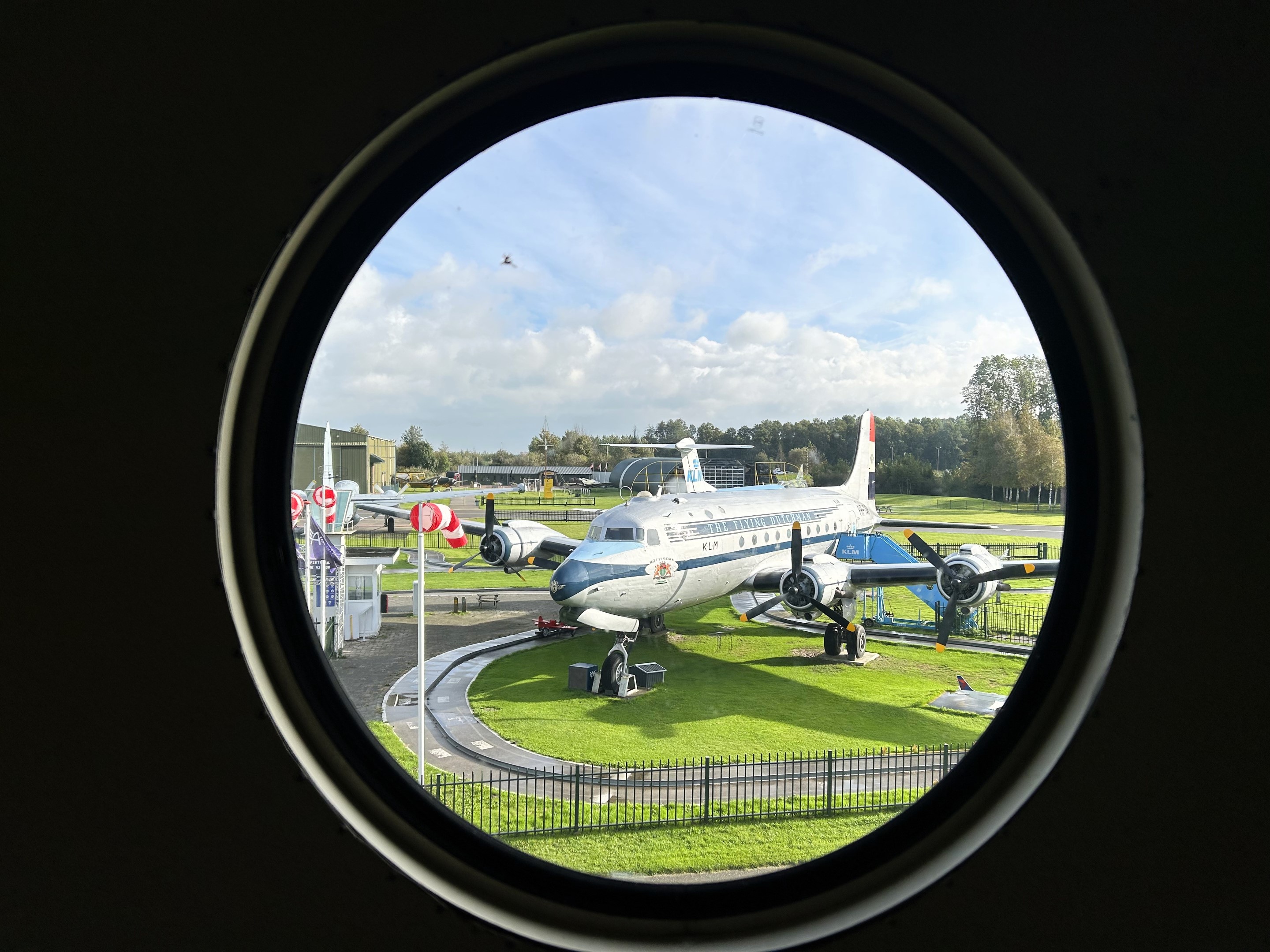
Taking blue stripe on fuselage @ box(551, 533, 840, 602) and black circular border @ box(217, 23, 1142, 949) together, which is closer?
black circular border @ box(217, 23, 1142, 949)

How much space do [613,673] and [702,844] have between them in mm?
3374

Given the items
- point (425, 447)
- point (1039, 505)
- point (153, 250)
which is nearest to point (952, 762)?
point (1039, 505)

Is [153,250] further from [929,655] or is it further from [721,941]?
[929,655]

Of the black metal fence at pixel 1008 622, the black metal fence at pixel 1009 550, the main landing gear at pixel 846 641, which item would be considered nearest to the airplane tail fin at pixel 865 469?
the black metal fence at pixel 1009 550

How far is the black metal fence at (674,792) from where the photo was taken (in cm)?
Answer: 495

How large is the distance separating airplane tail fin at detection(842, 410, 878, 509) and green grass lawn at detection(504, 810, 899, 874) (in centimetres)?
893

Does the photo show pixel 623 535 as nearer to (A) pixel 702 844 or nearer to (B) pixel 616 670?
(B) pixel 616 670

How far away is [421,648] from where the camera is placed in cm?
496

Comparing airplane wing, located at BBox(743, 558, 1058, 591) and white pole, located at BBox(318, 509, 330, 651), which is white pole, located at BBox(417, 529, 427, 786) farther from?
airplane wing, located at BBox(743, 558, 1058, 591)

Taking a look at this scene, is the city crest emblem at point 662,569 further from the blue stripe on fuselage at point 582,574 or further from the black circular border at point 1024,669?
the black circular border at point 1024,669

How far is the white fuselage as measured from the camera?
285 inches

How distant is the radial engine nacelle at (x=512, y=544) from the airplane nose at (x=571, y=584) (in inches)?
108

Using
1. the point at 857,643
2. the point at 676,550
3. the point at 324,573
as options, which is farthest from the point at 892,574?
the point at 324,573

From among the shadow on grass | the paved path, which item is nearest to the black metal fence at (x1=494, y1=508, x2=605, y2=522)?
the paved path
